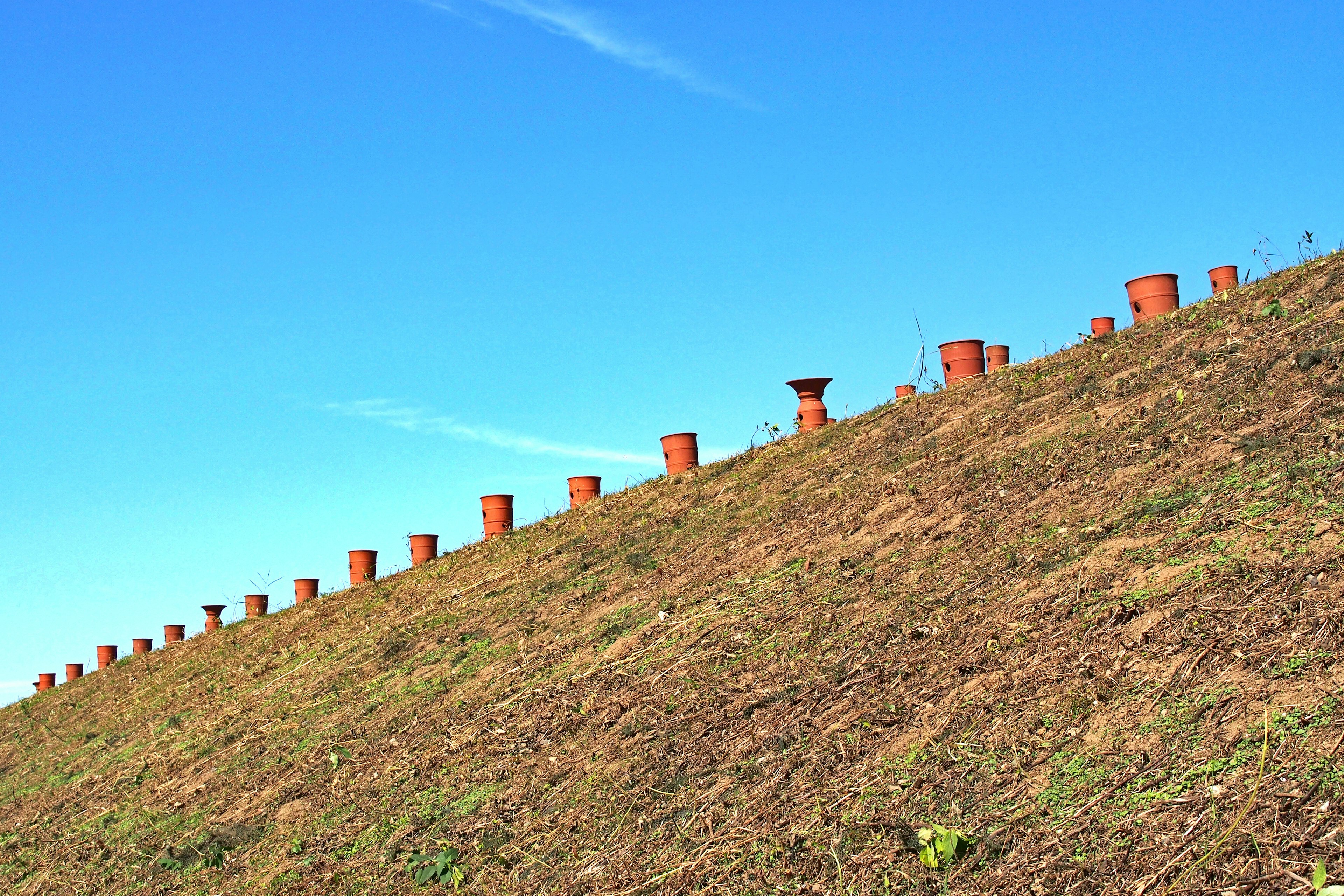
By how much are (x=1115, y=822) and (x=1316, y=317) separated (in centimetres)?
615

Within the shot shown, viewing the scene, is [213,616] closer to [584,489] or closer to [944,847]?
[584,489]

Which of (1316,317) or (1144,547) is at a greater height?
(1316,317)

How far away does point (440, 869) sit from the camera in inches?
213

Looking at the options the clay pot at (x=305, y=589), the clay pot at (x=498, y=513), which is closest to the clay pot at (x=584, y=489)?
the clay pot at (x=498, y=513)

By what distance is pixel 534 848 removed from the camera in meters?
5.34

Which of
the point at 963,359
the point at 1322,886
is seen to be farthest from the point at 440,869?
the point at 963,359

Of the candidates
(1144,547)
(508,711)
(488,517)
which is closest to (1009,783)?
(1144,547)

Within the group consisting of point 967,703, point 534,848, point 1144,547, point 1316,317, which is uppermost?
point 1316,317

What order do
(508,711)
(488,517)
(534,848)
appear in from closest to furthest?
1. (534,848)
2. (508,711)
3. (488,517)

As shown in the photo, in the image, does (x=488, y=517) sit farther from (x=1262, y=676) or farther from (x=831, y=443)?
(x=1262, y=676)

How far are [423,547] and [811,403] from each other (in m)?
6.03

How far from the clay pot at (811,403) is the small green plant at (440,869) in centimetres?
860

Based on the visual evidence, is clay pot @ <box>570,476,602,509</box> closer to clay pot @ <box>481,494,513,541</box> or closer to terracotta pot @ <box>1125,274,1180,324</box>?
clay pot @ <box>481,494,513,541</box>

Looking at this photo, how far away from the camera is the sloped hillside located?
3982 millimetres
